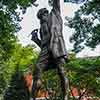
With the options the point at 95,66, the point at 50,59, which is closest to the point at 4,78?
the point at 95,66

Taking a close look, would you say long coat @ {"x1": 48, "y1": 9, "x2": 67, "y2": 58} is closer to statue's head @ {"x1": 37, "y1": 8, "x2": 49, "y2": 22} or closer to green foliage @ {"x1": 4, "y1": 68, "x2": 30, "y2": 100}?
statue's head @ {"x1": 37, "y1": 8, "x2": 49, "y2": 22}

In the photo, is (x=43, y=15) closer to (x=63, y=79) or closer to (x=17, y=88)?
(x=63, y=79)

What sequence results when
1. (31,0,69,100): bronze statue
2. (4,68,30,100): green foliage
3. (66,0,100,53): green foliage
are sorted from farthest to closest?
(4,68,30,100): green foliage, (66,0,100,53): green foliage, (31,0,69,100): bronze statue

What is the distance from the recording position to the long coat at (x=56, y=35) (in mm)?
9617

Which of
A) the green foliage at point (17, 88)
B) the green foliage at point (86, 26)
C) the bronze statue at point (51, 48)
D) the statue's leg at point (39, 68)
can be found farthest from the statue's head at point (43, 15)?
the green foliage at point (17, 88)

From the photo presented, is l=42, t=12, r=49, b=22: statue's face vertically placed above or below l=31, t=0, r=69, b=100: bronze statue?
above

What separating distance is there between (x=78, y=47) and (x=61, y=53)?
14.7m

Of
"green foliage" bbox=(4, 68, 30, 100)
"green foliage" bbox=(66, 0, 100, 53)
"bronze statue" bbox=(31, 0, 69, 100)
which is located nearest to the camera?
"bronze statue" bbox=(31, 0, 69, 100)

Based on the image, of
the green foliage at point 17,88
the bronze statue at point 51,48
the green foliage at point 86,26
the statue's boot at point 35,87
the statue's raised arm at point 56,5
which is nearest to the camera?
the statue's boot at point 35,87

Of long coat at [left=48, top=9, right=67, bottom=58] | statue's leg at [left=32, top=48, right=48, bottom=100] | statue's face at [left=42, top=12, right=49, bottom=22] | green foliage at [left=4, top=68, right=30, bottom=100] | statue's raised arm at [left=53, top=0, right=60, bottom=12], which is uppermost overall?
statue's raised arm at [left=53, top=0, right=60, bottom=12]

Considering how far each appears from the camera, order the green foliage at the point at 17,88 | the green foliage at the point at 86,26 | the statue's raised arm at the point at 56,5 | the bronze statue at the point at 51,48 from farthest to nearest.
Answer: the green foliage at the point at 17,88, the green foliage at the point at 86,26, the statue's raised arm at the point at 56,5, the bronze statue at the point at 51,48

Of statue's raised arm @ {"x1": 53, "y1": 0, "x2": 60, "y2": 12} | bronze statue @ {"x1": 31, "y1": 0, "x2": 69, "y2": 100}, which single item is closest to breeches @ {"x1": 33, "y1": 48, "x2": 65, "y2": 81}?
bronze statue @ {"x1": 31, "y1": 0, "x2": 69, "y2": 100}

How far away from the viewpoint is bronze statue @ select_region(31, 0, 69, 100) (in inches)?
375

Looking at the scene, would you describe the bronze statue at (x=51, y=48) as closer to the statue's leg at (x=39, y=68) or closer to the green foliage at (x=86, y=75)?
the statue's leg at (x=39, y=68)
